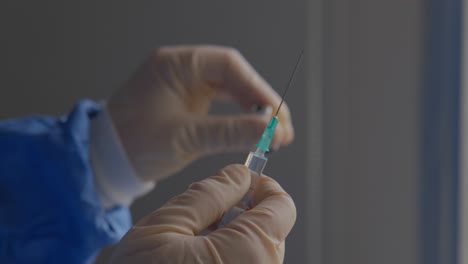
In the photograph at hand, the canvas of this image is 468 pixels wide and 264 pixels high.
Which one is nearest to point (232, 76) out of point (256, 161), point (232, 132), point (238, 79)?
point (238, 79)

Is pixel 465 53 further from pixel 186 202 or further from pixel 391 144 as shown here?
pixel 186 202

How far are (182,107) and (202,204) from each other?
527 millimetres

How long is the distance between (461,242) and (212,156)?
2.08 ft

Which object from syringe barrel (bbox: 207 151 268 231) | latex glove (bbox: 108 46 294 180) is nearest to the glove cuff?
latex glove (bbox: 108 46 294 180)

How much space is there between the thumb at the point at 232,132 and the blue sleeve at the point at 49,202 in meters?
0.24

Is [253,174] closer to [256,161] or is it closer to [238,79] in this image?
[256,161]

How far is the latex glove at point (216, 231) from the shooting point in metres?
0.57

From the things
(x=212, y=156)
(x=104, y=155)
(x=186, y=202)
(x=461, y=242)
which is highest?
(x=186, y=202)

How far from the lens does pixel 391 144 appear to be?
47.6 inches

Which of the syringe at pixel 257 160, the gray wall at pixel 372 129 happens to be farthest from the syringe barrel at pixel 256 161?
the gray wall at pixel 372 129

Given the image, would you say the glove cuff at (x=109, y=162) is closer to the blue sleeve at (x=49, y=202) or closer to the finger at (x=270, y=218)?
the blue sleeve at (x=49, y=202)

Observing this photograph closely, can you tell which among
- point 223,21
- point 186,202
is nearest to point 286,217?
point 186,202

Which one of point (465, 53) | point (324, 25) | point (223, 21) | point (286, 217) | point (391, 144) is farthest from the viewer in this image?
point (223, 21)

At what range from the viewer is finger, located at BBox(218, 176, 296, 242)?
0.59 meters
